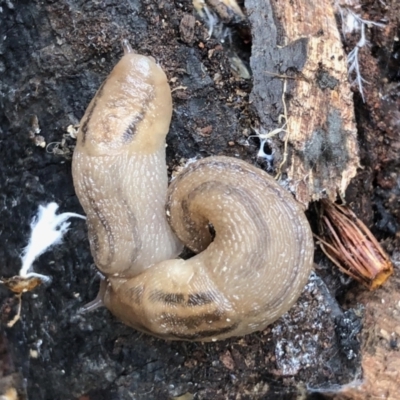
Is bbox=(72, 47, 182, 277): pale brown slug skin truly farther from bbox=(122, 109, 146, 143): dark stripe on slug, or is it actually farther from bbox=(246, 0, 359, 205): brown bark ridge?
bbox=(246, 0, 359, 205): brown bark ridge

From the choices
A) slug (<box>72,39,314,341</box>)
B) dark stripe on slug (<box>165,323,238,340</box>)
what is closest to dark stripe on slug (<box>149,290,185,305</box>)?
slug (<box>72,39,314,341</box>)

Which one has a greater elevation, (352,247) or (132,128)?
(132,128)

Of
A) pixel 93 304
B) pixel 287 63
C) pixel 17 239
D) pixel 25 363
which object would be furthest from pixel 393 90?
pixel 25 363

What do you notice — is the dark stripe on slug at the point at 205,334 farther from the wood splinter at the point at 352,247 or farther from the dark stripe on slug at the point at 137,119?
the dark stripe on slug at the point at 137,119

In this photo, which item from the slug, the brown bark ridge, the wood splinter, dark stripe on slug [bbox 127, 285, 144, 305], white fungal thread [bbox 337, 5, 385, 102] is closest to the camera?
the slug

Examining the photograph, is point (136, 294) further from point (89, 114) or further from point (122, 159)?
point (89, 114)

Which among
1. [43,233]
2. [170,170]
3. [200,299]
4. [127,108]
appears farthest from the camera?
[43,233]

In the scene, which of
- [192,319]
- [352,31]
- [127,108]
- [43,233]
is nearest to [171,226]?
[192,319]
